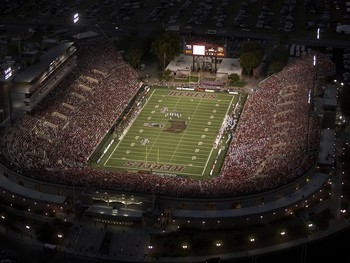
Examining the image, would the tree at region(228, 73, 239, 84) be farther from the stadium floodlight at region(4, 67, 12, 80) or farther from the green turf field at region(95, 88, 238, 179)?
the stadium floodlight at region(4, 67, 12, 80)

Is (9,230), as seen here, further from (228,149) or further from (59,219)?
(228,149)

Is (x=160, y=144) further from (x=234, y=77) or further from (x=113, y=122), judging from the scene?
(x=234, y=77)

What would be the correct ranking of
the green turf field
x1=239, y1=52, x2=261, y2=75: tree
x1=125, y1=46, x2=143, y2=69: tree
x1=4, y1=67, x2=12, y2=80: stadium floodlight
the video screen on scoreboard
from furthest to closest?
x1=125, y1=46, x2=143, y2=69: tree → x1=239, y1=52, x2=261, y2=75: tree → the video screen on scoreboard → x1=4, y1=67, x2=12, y2=80: stadium floodlight → the green turf field

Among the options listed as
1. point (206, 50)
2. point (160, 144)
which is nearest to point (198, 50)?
point (206, 50)

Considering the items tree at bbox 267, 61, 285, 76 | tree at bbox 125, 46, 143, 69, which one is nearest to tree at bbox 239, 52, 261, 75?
tree at bbox 267, 61, 285, 76

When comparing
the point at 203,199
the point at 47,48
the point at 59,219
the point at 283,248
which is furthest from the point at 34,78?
the point at 283,248

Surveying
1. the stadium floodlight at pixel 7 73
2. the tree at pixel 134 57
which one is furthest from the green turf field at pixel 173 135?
the stadium floodlight at pixel 7 73
